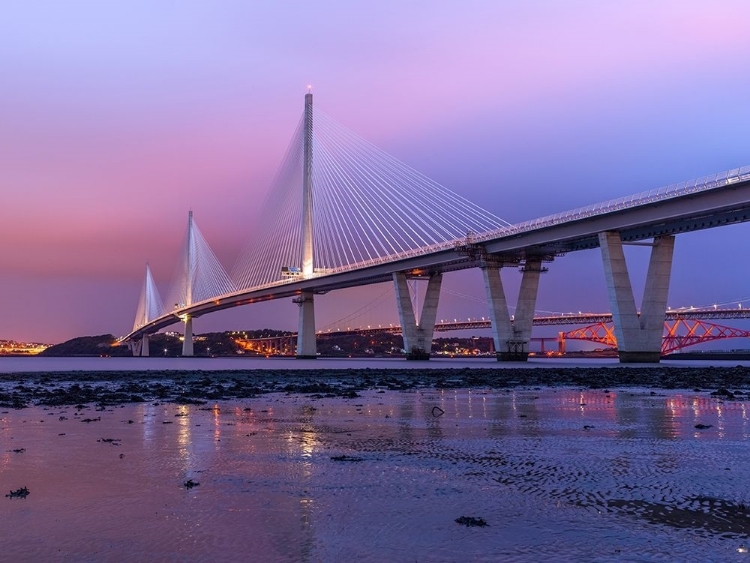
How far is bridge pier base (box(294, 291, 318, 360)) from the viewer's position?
342 feet

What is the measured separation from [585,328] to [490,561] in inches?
6032

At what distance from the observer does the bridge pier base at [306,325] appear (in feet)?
342

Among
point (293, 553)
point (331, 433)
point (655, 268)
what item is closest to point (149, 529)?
point (293, 553)

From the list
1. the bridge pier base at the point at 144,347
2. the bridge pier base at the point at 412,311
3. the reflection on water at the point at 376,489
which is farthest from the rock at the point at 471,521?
the bridge pier base at the point at 144,347

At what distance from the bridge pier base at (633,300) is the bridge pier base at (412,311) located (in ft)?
107

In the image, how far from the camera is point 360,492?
8.84 m

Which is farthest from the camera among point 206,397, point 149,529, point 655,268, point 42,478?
point 655,268

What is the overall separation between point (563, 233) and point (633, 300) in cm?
984

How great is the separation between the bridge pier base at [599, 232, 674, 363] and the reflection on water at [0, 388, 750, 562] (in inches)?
1669

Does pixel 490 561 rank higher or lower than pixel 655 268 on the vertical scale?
lower

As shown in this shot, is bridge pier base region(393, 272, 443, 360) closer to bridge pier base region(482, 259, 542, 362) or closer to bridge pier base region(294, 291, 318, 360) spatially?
bridge pier base region(482, 259, 542, 362)

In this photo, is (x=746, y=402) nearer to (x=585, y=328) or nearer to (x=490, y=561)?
(x=490, y=561)

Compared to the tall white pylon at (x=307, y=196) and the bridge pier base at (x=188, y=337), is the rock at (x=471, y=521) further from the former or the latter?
the bridge pier base at (x=188, y=337)

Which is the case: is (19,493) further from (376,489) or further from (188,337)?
(188,337)
